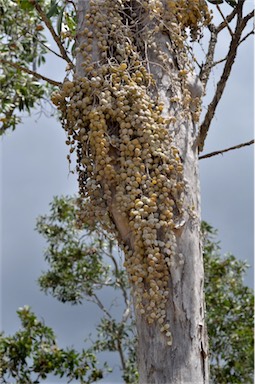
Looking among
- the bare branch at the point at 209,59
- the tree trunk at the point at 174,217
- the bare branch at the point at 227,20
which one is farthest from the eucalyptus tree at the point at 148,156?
the bare branch at the point at 227,20

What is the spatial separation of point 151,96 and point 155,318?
742mm

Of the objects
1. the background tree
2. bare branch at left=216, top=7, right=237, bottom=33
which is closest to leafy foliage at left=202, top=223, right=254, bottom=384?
the background tree

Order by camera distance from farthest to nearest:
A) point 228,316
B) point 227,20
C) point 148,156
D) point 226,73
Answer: point 228,316 < point 227,20 < point 226,73 < point 148,156

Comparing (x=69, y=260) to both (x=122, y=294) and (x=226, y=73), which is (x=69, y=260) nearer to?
(x=122, y=294)

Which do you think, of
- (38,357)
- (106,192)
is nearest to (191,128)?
(106,192)

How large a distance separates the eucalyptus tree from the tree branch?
0.97 feet

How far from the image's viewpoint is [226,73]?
2.88m

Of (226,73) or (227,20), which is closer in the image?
(226,73)

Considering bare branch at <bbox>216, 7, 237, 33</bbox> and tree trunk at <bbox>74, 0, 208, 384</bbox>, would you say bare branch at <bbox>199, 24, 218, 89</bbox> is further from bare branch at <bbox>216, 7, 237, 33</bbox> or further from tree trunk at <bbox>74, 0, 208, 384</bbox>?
tree trunk at <bbox>74, 0, 208, 384</bbox>

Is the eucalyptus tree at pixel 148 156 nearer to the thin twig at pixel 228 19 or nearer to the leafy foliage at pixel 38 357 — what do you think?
the thin twig at pixel 228 19

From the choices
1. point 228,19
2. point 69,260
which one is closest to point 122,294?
point 69,260

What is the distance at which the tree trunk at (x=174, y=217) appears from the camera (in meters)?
2.05

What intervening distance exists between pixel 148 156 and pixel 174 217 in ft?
0.68

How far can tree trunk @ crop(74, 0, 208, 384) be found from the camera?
2047 mm
